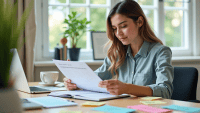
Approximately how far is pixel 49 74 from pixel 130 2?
2.34 feet

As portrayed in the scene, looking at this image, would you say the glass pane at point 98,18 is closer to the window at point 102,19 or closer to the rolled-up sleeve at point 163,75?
the window at point 102,19

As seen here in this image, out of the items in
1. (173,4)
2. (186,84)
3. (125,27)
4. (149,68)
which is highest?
(173,4)

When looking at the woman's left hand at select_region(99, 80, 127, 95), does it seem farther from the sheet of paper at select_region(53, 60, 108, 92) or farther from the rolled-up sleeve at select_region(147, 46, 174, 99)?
the rolled-up sleeve at select_region(147, 46, 174, 99)

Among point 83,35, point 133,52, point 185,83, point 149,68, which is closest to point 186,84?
point 185,83

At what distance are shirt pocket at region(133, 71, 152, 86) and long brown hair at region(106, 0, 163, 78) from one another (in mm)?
163

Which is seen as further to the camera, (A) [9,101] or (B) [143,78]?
(B) [143,78]

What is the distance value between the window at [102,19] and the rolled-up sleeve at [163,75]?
1400 mm

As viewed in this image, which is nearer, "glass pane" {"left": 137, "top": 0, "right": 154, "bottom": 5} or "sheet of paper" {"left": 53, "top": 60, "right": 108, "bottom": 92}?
"sheet of paper" {"left": 53, "top": 60, "right": 108, "bottom": 92}

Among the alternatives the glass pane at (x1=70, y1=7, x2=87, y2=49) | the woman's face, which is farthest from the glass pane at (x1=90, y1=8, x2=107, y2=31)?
the woman's face

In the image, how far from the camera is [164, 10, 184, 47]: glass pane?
3381 mm

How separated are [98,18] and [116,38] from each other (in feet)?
4.16

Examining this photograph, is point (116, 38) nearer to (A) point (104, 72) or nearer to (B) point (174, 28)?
(A) point (104, 72)

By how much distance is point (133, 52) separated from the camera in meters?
1.78

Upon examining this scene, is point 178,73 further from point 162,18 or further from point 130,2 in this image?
point 162,18
